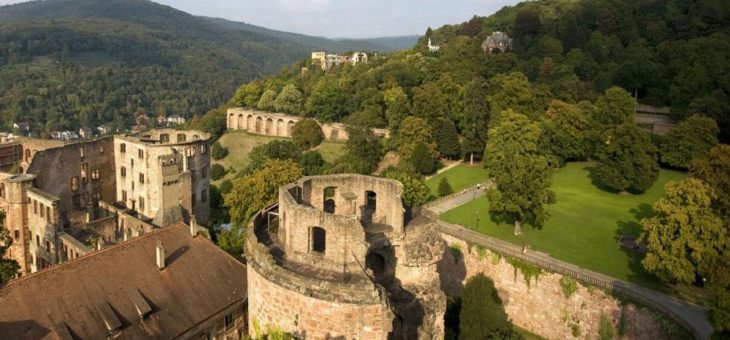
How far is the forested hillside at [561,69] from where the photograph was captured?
186 ft

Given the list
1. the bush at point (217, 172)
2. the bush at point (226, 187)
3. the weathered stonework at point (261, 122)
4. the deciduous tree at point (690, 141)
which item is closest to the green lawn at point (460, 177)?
the deciduous tree at point (690, 141)

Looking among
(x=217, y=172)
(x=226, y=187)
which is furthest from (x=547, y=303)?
(x=217, y=172)

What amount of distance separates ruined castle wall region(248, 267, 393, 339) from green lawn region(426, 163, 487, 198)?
31324mm

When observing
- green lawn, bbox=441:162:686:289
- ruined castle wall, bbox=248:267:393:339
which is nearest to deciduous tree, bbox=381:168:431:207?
green lawn, bbox=441:162:686:289

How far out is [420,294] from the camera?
17688 mm

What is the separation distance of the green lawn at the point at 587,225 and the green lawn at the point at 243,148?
93.4 ft

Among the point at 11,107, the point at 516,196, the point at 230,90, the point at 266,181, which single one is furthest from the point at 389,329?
the point at 230,90

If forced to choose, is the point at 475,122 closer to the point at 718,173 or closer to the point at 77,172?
the point at 718,173

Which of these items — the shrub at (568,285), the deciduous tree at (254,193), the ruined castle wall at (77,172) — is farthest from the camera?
the deciduous tree at (254,193)

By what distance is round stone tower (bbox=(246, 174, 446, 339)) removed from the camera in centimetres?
1441

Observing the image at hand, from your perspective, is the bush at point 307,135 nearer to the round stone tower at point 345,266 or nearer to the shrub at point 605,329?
the shrub at point 605,329

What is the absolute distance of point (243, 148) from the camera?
261ft

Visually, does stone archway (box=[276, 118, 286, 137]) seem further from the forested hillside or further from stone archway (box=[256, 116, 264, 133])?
the forested hillside

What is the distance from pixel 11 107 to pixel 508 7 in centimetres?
10878
